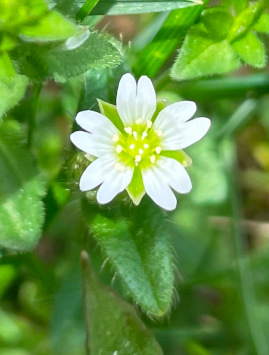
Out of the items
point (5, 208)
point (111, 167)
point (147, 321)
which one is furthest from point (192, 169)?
point (5, 208)

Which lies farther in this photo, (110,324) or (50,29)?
(110,324)

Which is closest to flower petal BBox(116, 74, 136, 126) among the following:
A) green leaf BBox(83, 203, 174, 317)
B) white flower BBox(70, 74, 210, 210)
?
white flower BBox(70, 74, 210, 210)

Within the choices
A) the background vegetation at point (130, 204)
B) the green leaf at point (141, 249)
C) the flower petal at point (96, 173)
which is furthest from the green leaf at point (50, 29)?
the green leaf at point (141, 249)

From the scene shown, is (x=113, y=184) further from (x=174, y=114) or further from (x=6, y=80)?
(x=6, y=80)

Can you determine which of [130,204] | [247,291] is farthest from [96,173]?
[247,291]

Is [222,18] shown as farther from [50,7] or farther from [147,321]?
[147,321]
